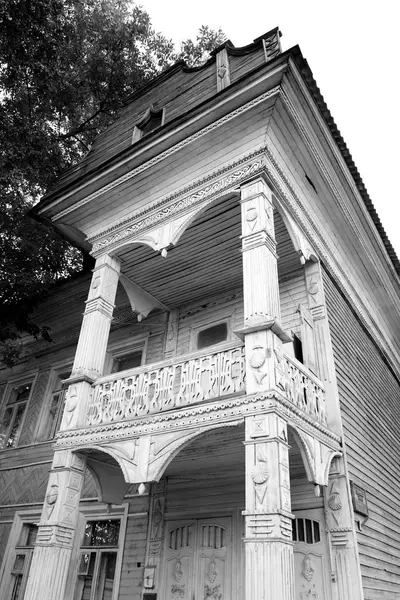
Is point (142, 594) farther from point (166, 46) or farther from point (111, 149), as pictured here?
point (166, 46)

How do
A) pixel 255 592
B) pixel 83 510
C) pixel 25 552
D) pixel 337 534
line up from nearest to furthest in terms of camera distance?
pixel 255 592
pixel 337 534
pixel 83 510
pixel 25 552

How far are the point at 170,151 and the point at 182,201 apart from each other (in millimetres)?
891

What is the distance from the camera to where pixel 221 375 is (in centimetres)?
561

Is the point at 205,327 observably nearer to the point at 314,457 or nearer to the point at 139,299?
the point at 139,299

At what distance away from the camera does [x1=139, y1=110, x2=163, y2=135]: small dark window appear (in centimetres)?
971

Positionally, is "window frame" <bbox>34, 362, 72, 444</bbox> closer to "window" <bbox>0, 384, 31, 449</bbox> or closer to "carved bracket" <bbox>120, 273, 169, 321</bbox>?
"window" <bbox>0, 384, 31, 449</bbox>

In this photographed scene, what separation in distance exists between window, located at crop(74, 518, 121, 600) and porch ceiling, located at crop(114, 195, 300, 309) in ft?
15.6

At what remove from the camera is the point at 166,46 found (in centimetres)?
1888

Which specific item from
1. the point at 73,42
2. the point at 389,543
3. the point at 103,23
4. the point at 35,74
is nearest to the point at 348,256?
the point at 389,543

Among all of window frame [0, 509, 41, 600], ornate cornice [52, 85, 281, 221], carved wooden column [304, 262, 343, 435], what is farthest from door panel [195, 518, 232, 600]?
ornate cornice [52, 85, 281, 221]

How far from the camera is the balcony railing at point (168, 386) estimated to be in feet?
18.3

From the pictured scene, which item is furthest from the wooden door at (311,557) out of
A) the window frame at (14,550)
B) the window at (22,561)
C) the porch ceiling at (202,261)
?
the window at (22,561)

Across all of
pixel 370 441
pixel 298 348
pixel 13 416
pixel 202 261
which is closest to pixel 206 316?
pixel 202 261

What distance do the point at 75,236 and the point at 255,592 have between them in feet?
24.4
